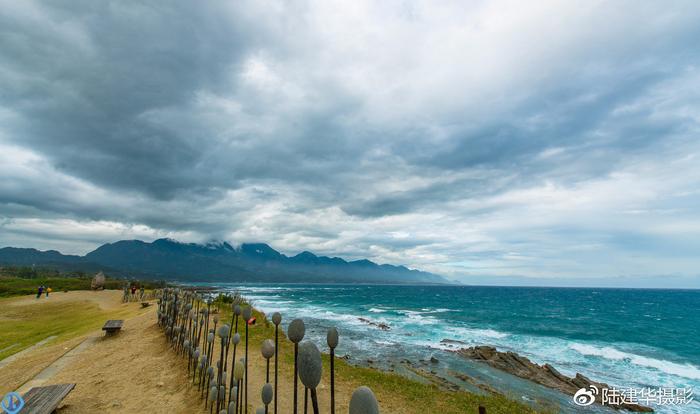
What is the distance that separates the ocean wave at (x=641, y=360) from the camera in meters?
18.7

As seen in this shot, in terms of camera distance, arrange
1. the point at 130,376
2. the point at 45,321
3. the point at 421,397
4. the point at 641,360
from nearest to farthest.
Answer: the point at 130,376
the point at 421,397
the point at 45,321
the point at 641,360

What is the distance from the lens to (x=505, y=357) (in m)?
17.5

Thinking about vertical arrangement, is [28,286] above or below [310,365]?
below

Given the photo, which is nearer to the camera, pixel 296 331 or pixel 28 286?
pixel 296 331

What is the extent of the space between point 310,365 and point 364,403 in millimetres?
831

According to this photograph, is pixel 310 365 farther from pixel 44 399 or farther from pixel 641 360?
pixel 641 360

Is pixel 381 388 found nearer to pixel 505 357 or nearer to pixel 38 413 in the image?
pixel 38 413

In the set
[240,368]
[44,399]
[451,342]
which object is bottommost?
[451,342]

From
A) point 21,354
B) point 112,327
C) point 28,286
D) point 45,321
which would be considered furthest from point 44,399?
point 28,286


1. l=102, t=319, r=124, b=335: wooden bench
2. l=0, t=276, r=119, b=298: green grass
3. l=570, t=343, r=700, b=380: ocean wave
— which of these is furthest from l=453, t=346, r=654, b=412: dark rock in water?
l=0, t=276, r=119, b=298: green grass

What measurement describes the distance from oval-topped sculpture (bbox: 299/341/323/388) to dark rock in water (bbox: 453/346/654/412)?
15.5m

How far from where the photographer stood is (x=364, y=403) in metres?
2.04

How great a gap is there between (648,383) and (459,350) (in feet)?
29.5

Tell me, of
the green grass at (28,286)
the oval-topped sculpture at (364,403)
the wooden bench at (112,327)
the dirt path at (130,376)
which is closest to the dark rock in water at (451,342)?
the dirt path at (130,376)
